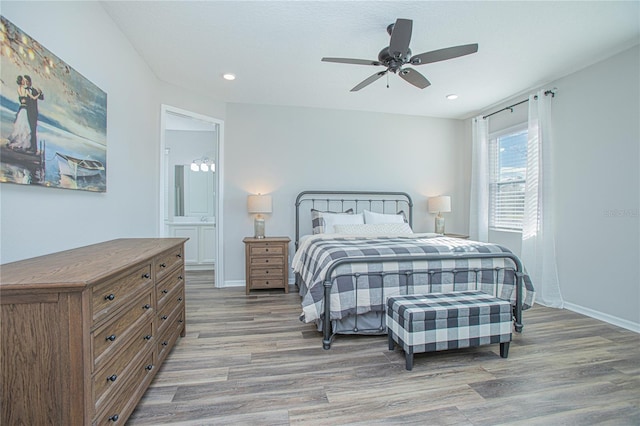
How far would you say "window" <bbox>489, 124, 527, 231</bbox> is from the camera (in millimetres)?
4039

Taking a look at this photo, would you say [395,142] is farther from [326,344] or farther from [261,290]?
[326,344]

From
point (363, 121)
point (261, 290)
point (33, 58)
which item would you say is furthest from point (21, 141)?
point (363, 121)

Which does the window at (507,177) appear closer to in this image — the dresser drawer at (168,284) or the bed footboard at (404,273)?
the bed footboard at (404,273)

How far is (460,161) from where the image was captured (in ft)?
16.8

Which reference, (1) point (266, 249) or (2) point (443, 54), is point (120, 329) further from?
(2) point (443, 54)

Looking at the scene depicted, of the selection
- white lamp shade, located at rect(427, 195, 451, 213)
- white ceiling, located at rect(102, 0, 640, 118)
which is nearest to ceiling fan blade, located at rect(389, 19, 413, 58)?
white ceiling, located at rect(102, 0, 640, 118)

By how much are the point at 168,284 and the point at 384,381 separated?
1730 mm

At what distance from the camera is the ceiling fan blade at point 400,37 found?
6.27ft

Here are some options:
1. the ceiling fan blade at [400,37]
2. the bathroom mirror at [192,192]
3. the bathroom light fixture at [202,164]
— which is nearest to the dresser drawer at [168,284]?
the ceiling fan blade at [400,37]

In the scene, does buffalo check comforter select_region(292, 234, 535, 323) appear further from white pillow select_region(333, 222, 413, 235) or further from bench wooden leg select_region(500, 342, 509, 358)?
white pillow select_region(333, 222, 413, 235)

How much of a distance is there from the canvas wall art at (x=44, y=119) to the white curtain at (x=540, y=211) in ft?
15.4

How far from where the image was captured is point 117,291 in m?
1.37

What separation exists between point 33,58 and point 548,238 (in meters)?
4.90

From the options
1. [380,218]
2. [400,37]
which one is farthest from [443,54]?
[380,218]
